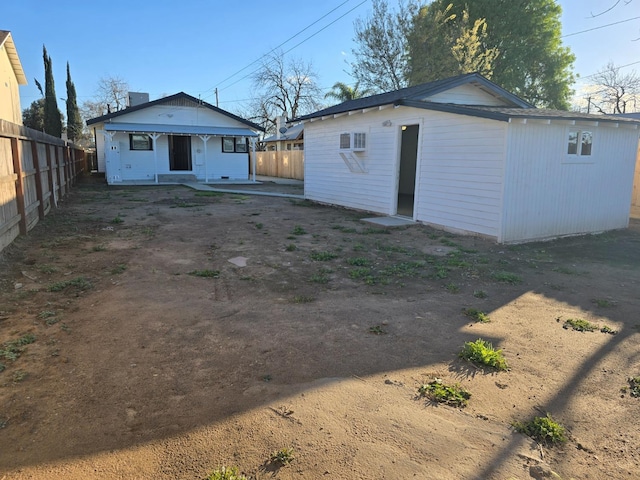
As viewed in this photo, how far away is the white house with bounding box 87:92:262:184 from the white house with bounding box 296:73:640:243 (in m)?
12.7

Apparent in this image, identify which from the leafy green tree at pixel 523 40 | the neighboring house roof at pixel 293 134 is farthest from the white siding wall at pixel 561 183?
the neighboring house roof at pixel 293 134

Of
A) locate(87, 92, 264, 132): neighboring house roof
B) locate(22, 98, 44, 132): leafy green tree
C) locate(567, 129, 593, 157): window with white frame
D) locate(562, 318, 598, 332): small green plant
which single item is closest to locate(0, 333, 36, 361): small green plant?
locate(562, 318, 598, 332): small green plant

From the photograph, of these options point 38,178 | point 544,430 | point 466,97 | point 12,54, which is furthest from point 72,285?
point 12,54

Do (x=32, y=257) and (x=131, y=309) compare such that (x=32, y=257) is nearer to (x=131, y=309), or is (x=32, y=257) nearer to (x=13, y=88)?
(x=131, y=309)

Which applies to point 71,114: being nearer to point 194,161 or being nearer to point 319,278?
point 194,161

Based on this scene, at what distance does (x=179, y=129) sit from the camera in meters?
21.5

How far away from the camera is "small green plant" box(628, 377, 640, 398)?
2919mm

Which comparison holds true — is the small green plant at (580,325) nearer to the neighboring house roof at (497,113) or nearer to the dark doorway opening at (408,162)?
the neighboring house roof at (497,113)

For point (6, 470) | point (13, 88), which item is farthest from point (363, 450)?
point (13, 88)

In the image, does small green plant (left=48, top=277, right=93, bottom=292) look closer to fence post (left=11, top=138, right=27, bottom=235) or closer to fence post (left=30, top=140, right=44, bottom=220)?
fence post (left=11, top=138, right=27, bottom=235)

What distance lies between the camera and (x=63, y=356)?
323 cm

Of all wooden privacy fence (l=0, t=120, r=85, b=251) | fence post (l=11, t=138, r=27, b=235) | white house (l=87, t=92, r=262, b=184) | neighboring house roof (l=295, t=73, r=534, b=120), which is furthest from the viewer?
white house (l=87, t=92, r=262, b=184)

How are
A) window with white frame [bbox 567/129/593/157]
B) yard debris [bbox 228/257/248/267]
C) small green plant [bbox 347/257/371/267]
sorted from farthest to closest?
window with white frame [bbox 567/129/593/157]
small green plant [bbox 347/257/371/267]
yard debris [bbox 228/257/248/267]

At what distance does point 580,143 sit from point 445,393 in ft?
25.6
